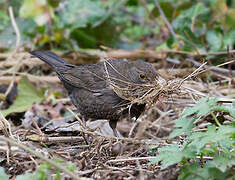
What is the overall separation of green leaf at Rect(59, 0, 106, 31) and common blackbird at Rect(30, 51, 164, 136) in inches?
67.5

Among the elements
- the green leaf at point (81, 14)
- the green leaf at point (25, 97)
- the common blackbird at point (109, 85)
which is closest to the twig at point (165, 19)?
the green leaf at point (81, 14)

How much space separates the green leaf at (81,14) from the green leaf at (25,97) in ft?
4.82

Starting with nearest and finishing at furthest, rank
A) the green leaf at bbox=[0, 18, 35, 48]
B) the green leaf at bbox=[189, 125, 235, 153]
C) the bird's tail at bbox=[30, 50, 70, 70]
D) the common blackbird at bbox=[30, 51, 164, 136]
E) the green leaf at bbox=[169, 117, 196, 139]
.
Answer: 1. the green leaf at bbox=[189, 125, 235, 153]
2. the green leaf at bbox=[169, 117, 196, 139]
3. the common blackbird at bbox=[30, 51, 164, 136]
4. the bird's tail at bbox=[30, 50, 70, 70]
5. the green leaf at bbox=[0, 18, 35, 48]

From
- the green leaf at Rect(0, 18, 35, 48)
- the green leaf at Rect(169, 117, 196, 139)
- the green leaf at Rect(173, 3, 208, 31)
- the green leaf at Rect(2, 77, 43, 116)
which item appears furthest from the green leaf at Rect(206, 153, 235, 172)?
the green leaf at Rect(0, 18, 35, 48)

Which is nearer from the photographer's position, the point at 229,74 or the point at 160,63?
the point at 229,74

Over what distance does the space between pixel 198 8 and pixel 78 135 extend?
3.29 m

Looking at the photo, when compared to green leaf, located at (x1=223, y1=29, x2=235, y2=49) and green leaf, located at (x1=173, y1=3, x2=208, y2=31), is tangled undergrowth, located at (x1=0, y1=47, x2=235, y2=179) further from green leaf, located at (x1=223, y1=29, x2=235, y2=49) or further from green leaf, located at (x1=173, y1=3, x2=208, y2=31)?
green leaf, located at (x1=173, y1=3, x2=208, y2=31)

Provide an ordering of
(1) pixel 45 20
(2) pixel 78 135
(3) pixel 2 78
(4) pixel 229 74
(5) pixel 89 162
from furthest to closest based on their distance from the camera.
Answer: (1) pixel 45 20, (3) pixel 2 78, (4) pixel 229 74, (2) pixel 78 135, (5) pixel 89 162

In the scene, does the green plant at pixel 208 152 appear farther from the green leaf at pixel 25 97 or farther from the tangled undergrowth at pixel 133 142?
the green leaf at pixel 25 97

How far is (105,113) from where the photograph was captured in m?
4.59

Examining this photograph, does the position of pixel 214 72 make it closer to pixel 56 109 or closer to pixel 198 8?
pixel 198 8

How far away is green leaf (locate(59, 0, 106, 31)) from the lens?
7.03m

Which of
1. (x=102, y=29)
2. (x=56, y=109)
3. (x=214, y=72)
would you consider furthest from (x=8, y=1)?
(x=214, y=72)

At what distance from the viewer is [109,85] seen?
446 cm
